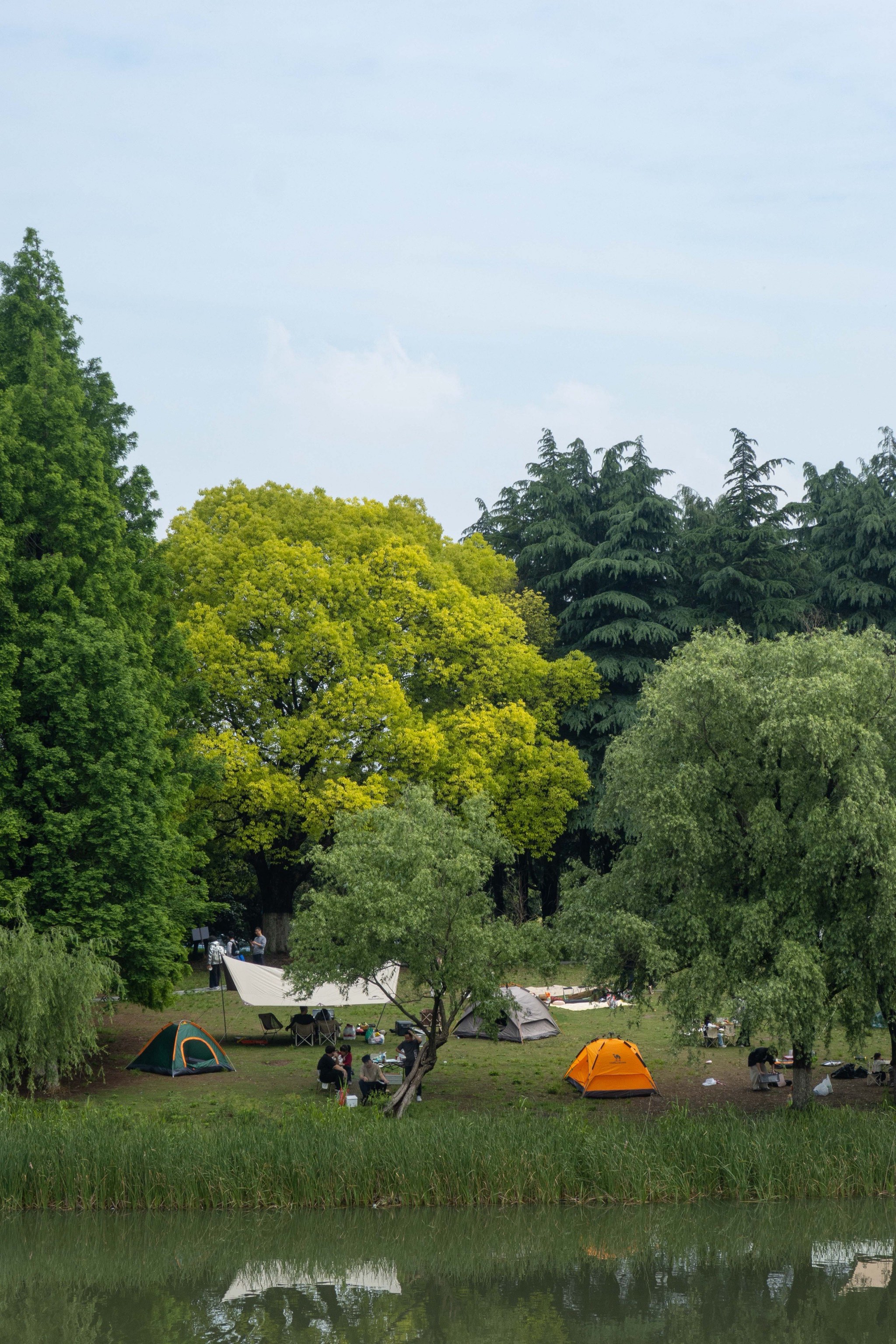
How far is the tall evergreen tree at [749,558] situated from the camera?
40406mm

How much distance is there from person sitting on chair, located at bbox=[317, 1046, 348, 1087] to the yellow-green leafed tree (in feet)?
31.3

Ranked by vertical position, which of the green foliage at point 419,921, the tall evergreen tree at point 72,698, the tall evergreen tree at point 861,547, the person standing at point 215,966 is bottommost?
the person standing at point 215,966

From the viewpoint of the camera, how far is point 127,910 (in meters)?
22.7

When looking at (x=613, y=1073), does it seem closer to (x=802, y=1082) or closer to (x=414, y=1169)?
(x=802, y=1082)

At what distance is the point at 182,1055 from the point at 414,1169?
8.83 m

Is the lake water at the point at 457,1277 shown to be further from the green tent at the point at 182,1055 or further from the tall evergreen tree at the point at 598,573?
the tall evergreen tree at the point at 598,573

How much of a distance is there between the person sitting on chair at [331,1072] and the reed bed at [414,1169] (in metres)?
5.02

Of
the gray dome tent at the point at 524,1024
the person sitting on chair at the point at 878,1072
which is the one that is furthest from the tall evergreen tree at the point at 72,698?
the person sitting on chair at the point at 878,1072

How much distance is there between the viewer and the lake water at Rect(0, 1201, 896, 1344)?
12.1 m

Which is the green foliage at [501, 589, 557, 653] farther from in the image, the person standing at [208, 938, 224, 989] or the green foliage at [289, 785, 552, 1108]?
the green foliage at [289, 785, 552, 1108]

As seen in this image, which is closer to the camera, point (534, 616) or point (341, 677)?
point (341, 677)

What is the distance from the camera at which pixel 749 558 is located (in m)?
40.4

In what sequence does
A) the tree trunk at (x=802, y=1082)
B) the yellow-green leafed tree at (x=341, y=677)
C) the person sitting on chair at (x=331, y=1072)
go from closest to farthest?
the tree trunk at (x=802, y=1082) → the person sitting on chair at (x=331, y=1072) → the yellow-green leafed tree at (x=341, y=677)

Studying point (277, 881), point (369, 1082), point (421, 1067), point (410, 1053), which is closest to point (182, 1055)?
point (369, 1082)
